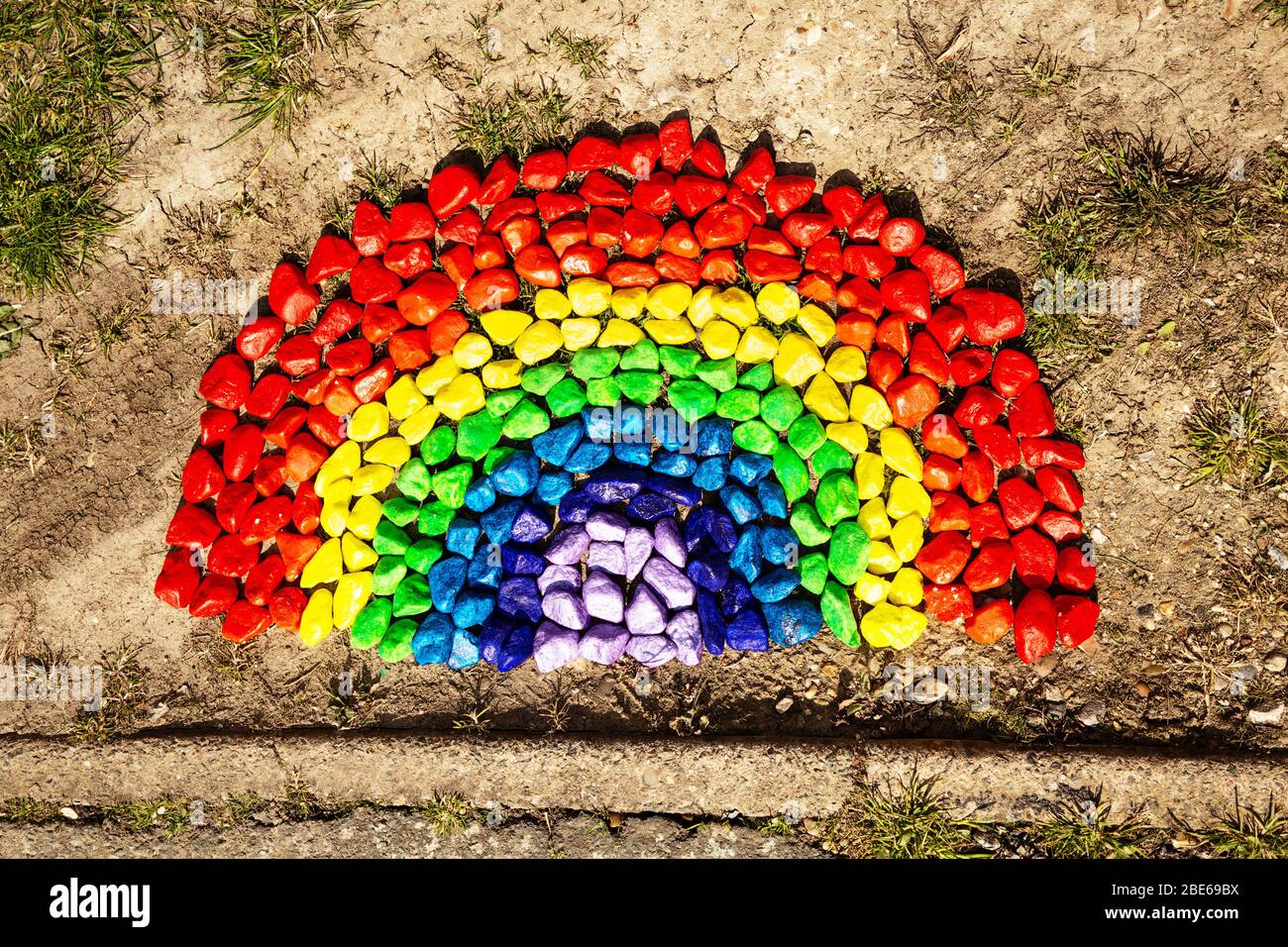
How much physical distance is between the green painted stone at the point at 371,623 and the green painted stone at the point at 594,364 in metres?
1.32

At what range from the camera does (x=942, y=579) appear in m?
3.55

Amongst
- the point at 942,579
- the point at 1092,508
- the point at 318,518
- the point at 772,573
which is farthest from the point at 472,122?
the point at 1092,508

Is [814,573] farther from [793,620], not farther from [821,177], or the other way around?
[821,177]

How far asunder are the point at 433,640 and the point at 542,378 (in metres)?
1.21

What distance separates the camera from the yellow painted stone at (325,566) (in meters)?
3.68

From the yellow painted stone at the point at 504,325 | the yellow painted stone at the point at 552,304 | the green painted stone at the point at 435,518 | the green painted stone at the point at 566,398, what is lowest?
the green painted stone at the point at 435,518

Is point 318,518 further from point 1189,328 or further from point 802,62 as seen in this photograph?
point 1189,328

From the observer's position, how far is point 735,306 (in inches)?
144

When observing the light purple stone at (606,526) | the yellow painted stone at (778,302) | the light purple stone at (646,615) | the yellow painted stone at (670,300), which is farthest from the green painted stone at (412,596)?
the yellow painted stone at (778,302)

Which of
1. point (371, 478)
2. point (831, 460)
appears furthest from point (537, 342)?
point (831, 460)

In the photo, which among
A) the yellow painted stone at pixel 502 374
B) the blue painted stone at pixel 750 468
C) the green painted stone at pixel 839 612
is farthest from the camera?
the yellow painted stone at pixel 502 374

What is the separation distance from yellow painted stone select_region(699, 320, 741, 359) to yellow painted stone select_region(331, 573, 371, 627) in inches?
70.2

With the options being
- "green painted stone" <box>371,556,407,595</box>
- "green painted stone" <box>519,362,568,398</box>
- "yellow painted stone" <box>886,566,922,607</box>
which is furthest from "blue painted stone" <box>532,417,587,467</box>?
"yellow painted stone" <box>886,566,922,607</box>

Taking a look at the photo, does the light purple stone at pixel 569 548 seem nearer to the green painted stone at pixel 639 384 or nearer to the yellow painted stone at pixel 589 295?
the green painted stone at pixel 639 384
